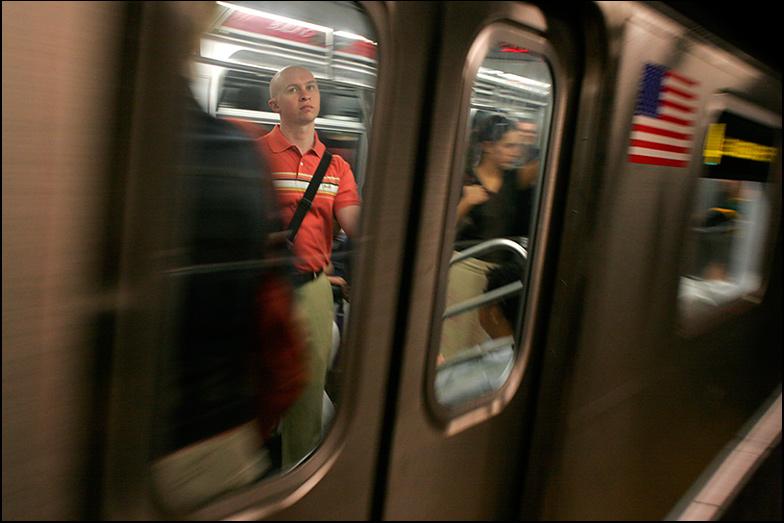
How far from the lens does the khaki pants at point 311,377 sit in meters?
1.33

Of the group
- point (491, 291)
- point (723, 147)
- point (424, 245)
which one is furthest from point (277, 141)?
point (723, 147)

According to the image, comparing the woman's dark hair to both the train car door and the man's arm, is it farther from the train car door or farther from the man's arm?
the man's arm

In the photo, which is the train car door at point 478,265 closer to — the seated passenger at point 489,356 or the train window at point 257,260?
the seated passenger at point 489,356

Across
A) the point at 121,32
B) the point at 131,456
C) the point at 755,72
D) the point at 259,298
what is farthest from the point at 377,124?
the point at 755,72

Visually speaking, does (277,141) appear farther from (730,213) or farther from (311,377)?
(730,213)

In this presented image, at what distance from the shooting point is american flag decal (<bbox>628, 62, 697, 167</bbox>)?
208 cm

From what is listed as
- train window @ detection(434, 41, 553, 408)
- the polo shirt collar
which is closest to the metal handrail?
train window @ detection(434, 41, 553, 408)

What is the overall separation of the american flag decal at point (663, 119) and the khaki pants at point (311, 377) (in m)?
1.30

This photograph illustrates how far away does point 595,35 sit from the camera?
186 cm

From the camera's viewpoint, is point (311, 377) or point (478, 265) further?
point (478, 265)

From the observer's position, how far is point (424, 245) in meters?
1.52

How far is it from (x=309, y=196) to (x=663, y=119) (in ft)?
5.06

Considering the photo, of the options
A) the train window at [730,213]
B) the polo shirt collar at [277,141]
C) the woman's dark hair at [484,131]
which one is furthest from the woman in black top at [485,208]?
the train window at [730,213]

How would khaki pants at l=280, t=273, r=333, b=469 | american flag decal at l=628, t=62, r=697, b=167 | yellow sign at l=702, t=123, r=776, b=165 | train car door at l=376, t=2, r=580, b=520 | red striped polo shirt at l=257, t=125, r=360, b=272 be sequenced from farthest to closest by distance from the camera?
yellow sign at l=702, t=123, r=776, b=165 < american flag decal at l=628, t=62, r=697, b=167 < train car door at l=376, t=2, r=580, b=520 < khaki pants at l=280, t=273, r=333, b=469 < red striped polo shirt at l=257, t=125, r=360, b=272
